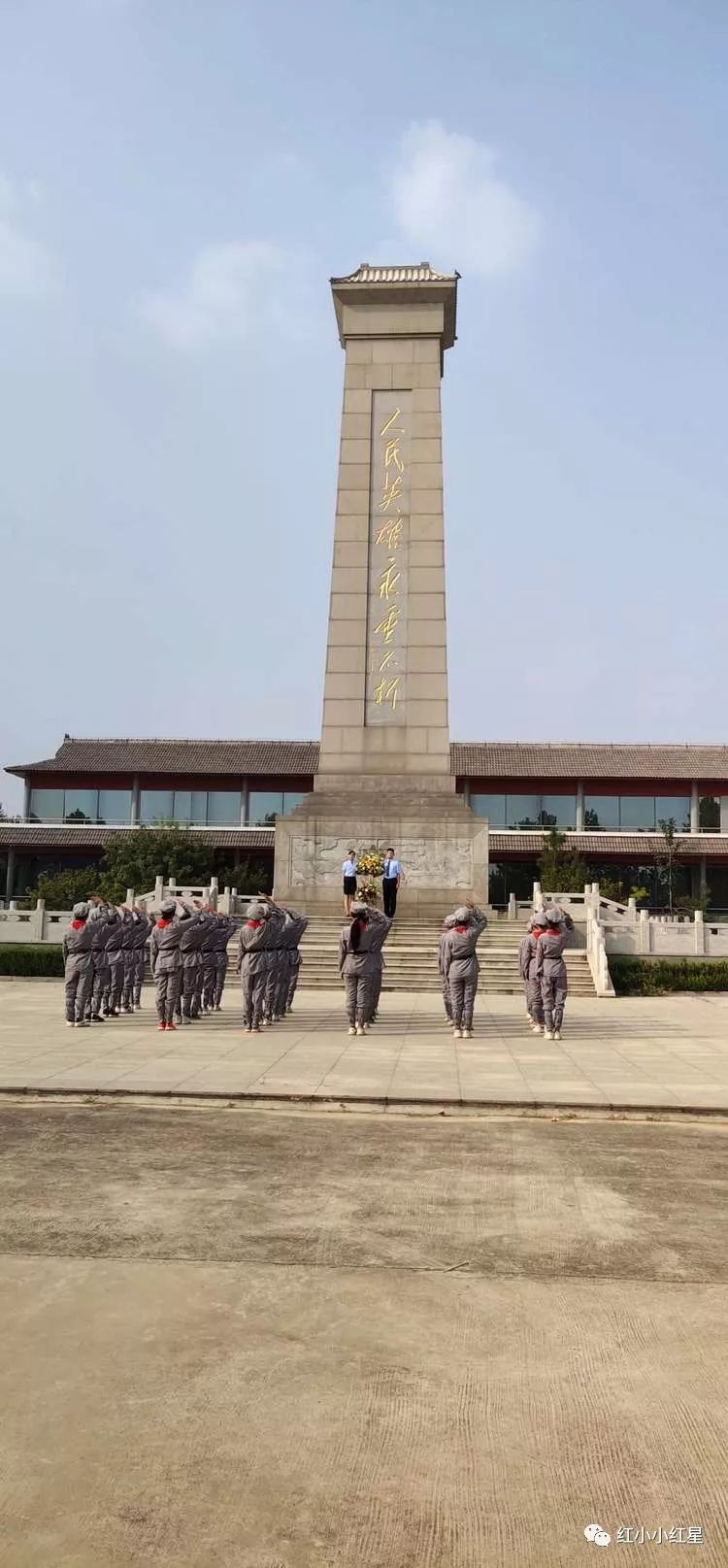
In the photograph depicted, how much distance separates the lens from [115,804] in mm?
40156

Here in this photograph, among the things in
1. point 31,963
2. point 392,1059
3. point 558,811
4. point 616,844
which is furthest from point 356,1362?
point 558,811

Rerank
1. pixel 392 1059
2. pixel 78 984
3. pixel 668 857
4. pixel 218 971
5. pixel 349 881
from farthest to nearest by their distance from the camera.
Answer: pixel 668 857, pixel 349 881, pixel 218 971, pixel 78 984, pixel 392 1059

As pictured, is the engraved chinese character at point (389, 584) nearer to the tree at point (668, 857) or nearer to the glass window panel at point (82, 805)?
the tree at point (668, 857)

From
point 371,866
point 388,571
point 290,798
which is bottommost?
point 371,866

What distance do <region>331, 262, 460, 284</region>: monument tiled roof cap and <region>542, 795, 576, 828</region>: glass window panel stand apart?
61.9 feet

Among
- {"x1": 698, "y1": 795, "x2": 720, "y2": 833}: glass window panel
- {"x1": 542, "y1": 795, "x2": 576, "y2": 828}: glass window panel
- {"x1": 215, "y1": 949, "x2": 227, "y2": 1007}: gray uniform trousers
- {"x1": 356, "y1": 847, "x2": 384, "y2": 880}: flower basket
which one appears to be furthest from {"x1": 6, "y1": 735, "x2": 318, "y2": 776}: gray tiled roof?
{"x1": 215, "y1": 949, "x2": 227, "y2": 1007}: gray uniform trousers

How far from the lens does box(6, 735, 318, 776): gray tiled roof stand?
39.1 m

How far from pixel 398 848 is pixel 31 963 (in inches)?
302

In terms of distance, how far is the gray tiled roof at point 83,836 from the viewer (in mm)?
36531

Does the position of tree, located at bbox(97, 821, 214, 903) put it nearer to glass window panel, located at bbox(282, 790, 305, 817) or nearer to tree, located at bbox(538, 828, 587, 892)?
glass window panel, located at bbox(282, 790, 305, 817)

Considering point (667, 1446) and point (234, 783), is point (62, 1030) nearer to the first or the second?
point (667, 1446)

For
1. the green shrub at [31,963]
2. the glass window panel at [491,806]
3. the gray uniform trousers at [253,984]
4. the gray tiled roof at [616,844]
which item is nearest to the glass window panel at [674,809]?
the gray tiled roof at [616,844]

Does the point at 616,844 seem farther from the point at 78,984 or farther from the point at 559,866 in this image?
the point at 78,984

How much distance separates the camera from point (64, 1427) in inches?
110
